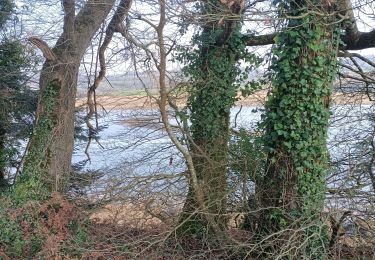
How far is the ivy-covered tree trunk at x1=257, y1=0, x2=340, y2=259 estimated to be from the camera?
760 centimetres

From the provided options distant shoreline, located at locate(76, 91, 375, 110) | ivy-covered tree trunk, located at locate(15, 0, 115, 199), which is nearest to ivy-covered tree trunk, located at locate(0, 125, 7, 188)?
ivy-covered tree trunk, located at locate(15, 0, 115, 199)

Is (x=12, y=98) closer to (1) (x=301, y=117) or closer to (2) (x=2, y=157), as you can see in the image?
(2) (x=2, y=157)

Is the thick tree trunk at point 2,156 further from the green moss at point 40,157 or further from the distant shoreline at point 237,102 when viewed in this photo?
the distant shoreline at point 237,102

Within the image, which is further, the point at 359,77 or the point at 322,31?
the point at 359,77

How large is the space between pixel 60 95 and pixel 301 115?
6087 millimetres

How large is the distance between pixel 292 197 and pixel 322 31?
2640 mm

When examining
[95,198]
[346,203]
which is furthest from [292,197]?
[95,198]

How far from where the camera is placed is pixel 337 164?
9.01 meters

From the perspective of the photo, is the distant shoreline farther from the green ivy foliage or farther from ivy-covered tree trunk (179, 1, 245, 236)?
the green ivy foliage

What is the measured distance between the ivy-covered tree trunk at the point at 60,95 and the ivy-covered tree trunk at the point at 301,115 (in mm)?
5023

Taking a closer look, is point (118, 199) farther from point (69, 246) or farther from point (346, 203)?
point (346, 203)

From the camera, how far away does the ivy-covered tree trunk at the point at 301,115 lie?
7.60 m

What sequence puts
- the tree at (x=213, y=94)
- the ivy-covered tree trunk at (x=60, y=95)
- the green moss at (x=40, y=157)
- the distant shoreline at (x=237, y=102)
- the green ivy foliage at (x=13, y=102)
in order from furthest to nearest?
the green ivy foliage at (x=13, y=102) → the ivy-covered tree trunk at (x=60, y=95) → the green moss at (x=40, y=157) → the distant shoreline at (x=237, y=102) → the tree at (x=213, y=94)

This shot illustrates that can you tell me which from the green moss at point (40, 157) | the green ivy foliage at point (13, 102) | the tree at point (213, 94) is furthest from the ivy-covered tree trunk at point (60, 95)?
the tree at point (213, 94)
